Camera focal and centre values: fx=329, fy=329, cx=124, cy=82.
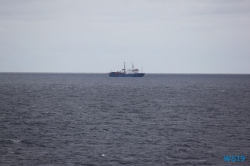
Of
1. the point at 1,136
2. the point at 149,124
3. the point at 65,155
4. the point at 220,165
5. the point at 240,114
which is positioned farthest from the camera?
the point at 240,114

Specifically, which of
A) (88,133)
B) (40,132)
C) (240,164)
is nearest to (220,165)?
(240,164)

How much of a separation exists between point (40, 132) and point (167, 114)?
25.1 metres

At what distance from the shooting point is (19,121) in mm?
48062

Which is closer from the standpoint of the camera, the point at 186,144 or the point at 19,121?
the point at 186,144

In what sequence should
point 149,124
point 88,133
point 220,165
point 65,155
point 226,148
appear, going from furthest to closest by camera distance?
point 149,124, point 88,133, point 226,148, point 65,155, point 220,165

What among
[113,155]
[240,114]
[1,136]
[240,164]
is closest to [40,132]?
[1,136]

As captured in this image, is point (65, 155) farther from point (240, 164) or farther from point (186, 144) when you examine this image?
point (240, 164)

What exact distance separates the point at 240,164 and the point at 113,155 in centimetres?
1127

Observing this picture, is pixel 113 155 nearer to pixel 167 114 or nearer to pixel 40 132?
pixel 40 132

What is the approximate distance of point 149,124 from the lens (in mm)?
47031

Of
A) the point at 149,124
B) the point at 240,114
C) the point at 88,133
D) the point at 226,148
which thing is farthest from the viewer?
the point at 240,114

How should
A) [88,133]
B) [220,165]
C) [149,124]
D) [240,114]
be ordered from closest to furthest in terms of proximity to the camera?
[220,165] < [88,133] < [149,124] < [240,114]

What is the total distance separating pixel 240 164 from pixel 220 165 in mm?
1718

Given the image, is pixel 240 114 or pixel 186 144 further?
pixel 240 114
